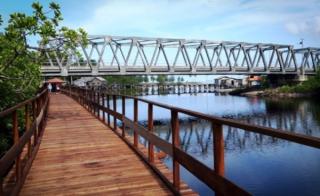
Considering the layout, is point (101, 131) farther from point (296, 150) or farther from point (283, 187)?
point (296, 150)

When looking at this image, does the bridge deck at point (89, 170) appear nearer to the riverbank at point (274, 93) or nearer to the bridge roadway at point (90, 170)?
the bridge roadway at point (90, 170)

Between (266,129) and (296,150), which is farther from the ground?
(266,129)

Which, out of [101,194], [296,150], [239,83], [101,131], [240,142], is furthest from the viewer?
[239,83]

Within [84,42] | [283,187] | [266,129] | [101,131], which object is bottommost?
[283,187]

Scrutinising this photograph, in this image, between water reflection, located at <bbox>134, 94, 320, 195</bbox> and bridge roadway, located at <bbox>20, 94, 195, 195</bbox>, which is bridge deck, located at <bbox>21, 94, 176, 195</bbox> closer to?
bridge roadway, located at <bbox>20, 94, 195, 195</bbox>

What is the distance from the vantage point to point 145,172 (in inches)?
266

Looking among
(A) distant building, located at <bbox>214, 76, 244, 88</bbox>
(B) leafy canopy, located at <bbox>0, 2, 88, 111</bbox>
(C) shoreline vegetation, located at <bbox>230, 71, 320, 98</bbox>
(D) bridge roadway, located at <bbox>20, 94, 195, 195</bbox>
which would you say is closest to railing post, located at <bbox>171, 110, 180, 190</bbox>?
(D) bridge roadway, located at <bbox>20, 94, 195, 195</bbox>

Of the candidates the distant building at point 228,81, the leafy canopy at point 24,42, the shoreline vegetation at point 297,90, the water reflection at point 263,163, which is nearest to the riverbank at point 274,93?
the shoreline vegetation at point 297,90

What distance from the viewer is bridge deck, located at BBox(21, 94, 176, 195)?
575 centimetres

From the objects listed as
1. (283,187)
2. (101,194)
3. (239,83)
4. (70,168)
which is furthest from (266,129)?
(239,83)

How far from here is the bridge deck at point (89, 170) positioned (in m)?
5.75

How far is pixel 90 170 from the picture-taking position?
7.00 metres

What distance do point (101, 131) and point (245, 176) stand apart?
8.87 m

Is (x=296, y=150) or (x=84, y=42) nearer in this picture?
(x=84, y=42)
